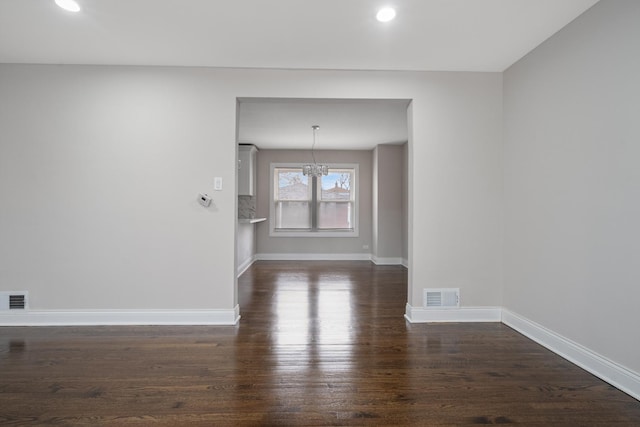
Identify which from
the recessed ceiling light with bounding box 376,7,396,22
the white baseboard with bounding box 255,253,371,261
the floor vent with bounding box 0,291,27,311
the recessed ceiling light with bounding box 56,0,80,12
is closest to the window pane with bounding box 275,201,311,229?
the white baseboard with bounding box 255,253,371,261

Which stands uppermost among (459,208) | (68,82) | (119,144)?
(68,82)

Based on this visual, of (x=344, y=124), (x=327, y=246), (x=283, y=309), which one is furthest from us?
(x=327, y=246)

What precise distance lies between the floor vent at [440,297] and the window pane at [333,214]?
4.24m

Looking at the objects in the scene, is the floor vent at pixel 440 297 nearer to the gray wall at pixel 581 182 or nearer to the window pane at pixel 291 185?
the gray wall at pixel 581 182

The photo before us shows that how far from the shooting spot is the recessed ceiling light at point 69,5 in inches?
86.7

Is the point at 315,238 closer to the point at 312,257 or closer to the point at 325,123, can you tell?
the point at 312,257

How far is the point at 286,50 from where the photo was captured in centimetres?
282

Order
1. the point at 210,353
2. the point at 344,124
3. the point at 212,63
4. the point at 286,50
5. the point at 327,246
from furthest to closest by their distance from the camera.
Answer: the point at 327,246, the point at 344,124, the point at 212,63, the point at 286,50, the point at 210,353

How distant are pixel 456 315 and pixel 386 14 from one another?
269 cm

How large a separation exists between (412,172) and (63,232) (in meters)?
3.33

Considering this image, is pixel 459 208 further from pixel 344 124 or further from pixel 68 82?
pixel 68 82

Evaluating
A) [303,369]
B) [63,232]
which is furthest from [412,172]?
[63,232]

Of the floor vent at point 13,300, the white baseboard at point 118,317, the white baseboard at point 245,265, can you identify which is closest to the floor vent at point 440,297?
the white baseboard at point 118,317

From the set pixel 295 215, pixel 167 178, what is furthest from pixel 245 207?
pixel 167 178
